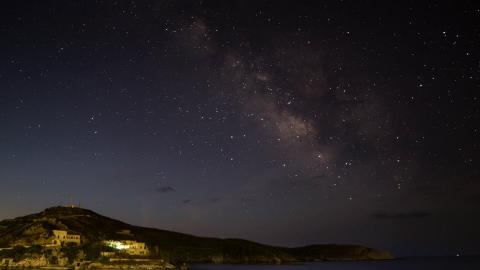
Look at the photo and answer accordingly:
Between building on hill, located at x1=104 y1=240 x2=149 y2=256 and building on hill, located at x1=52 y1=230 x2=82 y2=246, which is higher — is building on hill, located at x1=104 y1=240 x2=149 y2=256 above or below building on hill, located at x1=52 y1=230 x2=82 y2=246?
below

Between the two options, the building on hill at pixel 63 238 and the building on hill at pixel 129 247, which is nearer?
the building on hill at pixel 129 247

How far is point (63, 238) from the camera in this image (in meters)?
164

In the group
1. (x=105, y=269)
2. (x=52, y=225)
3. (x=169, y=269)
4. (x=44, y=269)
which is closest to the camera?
(x=44, y=269)

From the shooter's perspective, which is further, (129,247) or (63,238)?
(63,238)

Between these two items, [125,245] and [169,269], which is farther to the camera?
[125,245]

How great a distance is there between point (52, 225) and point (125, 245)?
127 feet

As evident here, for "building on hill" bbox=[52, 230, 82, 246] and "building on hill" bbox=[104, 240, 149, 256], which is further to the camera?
"building on hill" bbox=[52, 230, 82, 246]

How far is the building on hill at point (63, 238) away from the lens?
15927 centimetres

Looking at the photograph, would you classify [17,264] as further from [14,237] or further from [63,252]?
[14,237]

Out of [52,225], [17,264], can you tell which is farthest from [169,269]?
[52,225]

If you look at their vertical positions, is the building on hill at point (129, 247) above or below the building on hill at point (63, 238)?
below

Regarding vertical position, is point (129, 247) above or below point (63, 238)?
below

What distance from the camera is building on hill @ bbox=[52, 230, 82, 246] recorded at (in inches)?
6271

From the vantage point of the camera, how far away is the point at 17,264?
135 meters
